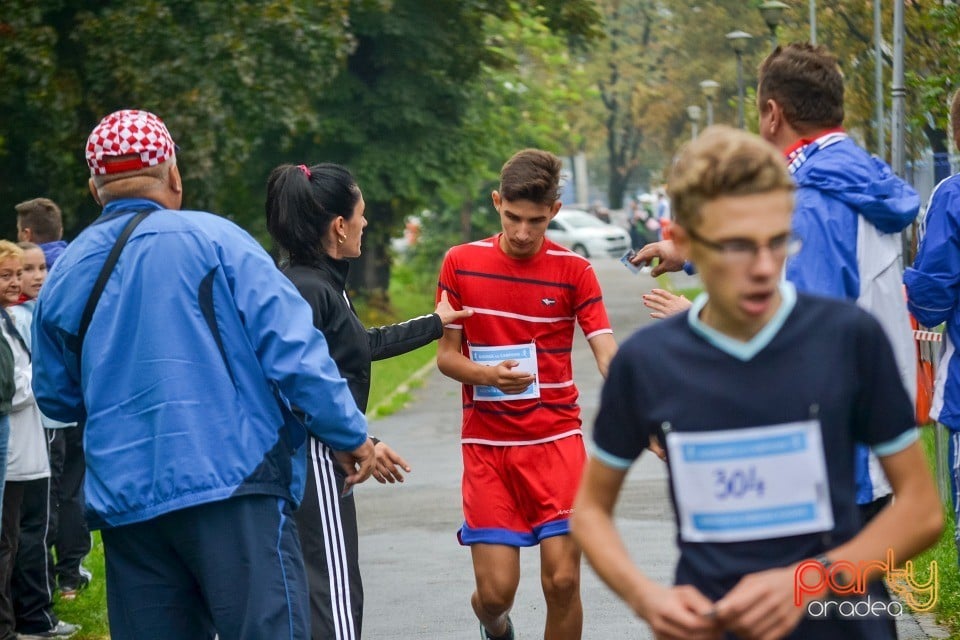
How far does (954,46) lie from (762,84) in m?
7.07

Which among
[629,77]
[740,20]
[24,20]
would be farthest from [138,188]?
[629,77]

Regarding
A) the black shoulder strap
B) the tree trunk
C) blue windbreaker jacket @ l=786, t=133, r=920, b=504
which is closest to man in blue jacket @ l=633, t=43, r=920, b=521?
blue windbreaker jacket @ l=786, t=133, r=920, b=504

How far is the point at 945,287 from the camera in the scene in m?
5.88

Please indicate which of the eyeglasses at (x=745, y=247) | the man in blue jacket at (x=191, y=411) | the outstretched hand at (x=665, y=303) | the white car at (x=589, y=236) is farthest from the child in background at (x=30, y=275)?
the white car at (x=589, y=236)

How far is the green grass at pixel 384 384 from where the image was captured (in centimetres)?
855

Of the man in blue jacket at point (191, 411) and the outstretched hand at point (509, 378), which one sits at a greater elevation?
the man in blue jacket at point (191, 411)

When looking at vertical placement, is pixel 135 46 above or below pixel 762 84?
below

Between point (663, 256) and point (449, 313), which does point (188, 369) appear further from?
point (449, 313)

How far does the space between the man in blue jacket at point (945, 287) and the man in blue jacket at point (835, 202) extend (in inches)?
34.1

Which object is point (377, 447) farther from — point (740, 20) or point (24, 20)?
point (740, 20)

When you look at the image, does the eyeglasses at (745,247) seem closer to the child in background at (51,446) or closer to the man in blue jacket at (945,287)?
the man in blue jacket at (945,287)

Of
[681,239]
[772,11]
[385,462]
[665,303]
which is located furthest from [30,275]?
[772,11]

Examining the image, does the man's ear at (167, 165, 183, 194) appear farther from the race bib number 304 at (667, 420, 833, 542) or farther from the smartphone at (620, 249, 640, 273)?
the race bib number 304 at (667, 420, 833, 542)

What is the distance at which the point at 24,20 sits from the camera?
18094 millimetres
